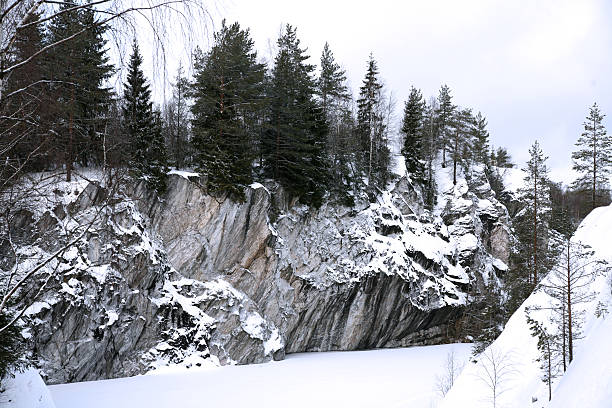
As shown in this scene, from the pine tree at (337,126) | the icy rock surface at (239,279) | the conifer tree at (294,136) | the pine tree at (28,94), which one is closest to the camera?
the pine tree at (28,94)

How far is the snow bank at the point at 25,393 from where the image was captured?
19.3 ft

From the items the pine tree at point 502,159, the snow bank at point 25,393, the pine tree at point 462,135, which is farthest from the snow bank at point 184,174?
the pine tree at point 502,159

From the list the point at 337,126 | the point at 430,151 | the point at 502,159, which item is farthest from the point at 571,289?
the point at 502,159

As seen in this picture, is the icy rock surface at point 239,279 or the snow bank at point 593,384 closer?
the snow bank at point 593,384

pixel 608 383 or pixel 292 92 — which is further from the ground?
pixel 292 92

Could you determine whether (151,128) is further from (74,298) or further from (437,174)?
(437,174)

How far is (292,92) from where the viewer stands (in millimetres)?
25828

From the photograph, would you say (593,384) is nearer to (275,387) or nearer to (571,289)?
(571,289)

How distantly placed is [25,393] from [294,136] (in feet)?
66.4

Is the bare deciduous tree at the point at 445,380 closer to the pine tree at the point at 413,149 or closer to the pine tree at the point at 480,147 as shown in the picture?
the pine tree at the point at 413,149

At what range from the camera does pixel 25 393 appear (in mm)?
6375

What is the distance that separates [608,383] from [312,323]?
20580 mm

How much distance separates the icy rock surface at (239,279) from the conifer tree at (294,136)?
1555mm

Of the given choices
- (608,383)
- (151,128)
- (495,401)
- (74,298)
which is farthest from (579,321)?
(151,128)
